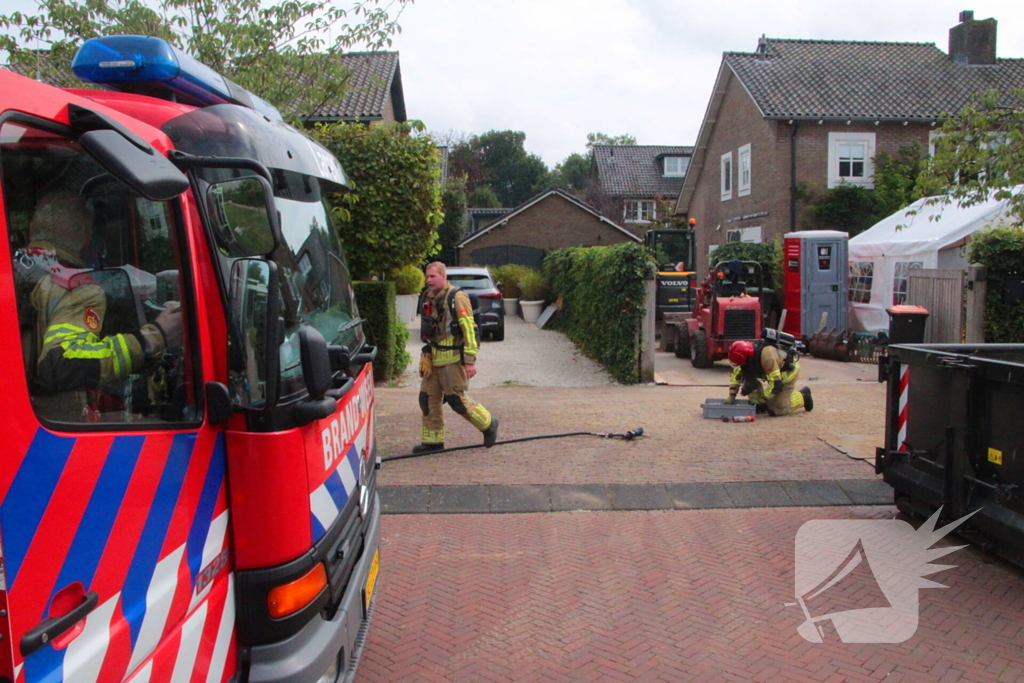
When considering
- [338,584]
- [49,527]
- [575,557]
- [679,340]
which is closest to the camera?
[49,527]

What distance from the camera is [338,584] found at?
3.08 meters

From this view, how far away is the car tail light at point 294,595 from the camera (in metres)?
2.70

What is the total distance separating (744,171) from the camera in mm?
26688

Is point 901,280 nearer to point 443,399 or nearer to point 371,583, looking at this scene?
point 443,399

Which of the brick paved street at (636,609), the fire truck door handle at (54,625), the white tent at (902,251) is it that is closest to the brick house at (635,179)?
the white tent at (902,251)

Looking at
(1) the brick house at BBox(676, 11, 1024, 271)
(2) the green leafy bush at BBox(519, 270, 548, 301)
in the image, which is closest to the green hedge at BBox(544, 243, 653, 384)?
(2) the green leafy bush at BBox(519, 270, 548, 301)

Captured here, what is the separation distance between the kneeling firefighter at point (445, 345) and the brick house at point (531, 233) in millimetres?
25448

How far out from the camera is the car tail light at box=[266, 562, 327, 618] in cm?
270

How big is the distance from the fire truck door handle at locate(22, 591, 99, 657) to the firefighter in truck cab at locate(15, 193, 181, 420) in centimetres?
46

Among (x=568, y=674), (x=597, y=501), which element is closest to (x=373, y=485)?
(x=568, y=674)

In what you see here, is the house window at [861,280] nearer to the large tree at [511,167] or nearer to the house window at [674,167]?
the house window at [674,167]

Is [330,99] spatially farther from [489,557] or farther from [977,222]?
[977,222]

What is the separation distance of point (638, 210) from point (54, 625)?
46579 mm

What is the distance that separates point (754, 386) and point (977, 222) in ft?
29.7
